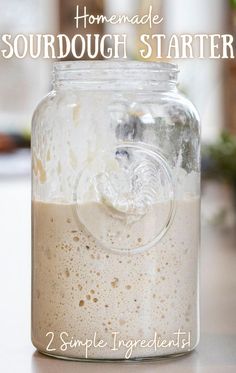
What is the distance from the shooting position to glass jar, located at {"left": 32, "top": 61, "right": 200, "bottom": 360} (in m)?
0.71

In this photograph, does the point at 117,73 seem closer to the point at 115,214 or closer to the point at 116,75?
the point at 116,75

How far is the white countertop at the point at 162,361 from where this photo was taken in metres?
0.70

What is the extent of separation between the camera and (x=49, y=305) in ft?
2.40

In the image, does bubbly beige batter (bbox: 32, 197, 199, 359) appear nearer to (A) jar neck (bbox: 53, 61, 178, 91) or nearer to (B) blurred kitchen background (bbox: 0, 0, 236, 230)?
(A) jar neck (bbox: 53, 61, 178, 91)

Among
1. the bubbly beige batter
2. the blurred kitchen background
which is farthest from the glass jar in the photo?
the blurred kitchen background

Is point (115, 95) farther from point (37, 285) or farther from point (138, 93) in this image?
point (37, 285)

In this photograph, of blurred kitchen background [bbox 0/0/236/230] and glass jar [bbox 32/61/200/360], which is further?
blurred kitchen background [bbox 0/0/236/230]

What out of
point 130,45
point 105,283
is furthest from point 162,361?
point 130,45

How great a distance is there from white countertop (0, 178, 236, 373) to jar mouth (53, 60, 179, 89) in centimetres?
23

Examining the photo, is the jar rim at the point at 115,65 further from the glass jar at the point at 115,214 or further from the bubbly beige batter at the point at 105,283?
the bubbly beige batter at the point at 105,283

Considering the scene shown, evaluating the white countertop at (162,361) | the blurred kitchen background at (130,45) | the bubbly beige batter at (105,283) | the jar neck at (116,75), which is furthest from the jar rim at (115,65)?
the blurred kitchen background at (130,45)

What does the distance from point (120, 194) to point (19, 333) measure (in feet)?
0.60

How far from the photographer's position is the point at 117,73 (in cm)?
74

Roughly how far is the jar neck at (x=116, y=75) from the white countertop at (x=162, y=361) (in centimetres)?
22
